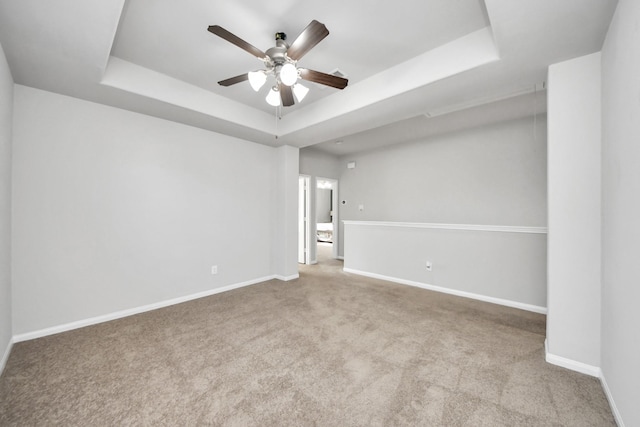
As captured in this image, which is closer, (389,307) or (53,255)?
(53,255)

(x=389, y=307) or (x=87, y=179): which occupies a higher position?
(x=87, y=179)

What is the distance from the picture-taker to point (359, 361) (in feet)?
6.97

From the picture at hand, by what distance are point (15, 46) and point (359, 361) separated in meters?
3.49

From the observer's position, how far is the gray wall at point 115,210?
2.48m

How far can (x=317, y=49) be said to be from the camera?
2.34 metres

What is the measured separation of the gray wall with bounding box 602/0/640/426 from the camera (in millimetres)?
1282

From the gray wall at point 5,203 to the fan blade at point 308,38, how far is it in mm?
2135

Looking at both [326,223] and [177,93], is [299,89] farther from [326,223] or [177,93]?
[326,223]

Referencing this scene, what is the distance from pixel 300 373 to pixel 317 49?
2721 millimetres

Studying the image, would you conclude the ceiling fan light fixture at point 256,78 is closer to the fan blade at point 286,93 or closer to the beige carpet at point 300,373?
the fan blade at point 286,93

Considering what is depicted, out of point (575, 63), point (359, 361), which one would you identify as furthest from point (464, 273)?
point (575, 63)

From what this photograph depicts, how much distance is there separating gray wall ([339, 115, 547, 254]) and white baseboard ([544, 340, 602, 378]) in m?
2.53

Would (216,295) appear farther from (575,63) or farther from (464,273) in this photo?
(575,63)

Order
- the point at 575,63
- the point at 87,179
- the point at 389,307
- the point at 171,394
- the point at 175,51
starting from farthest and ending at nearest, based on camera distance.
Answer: the point at 389,307
the point at 87,179
the point at 175,51
the point at 575,63
the point at 171,394
